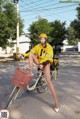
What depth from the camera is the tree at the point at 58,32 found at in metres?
55.2

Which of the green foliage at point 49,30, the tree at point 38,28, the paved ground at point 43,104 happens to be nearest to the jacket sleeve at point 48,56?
the paved ground at point 43,104

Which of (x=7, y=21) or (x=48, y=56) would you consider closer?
(x=48, y=56)

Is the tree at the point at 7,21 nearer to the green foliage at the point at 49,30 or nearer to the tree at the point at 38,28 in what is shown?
the green foliage at the point at 49,30

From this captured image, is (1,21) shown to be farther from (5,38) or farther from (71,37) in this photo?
(71,37)

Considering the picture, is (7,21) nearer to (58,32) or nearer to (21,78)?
(21,78)

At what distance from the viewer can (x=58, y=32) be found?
184 feet

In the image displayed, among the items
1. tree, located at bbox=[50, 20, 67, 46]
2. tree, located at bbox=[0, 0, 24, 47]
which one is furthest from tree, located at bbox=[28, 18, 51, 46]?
tree, located at bbox=[0, 0, 24, 47]

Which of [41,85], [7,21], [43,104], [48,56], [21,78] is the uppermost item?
[7,21]

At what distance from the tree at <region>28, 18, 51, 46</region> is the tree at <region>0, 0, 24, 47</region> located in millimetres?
24169

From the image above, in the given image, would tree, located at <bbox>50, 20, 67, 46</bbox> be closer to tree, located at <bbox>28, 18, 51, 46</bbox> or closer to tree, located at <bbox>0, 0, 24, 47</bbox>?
tree, located at <bbox>28, 18, 51, 46</bbox>

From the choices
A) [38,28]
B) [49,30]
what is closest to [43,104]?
[38,28]

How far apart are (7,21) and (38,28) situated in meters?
26.9

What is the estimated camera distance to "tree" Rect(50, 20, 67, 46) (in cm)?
5521

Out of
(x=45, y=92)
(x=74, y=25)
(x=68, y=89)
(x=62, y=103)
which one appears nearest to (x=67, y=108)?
(x=62, y=103)
